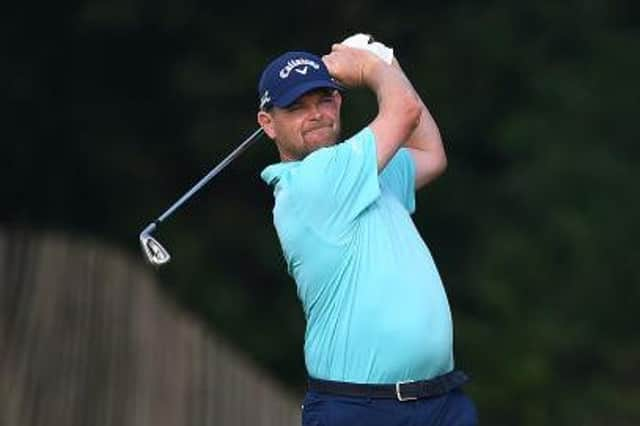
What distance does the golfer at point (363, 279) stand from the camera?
554 cm

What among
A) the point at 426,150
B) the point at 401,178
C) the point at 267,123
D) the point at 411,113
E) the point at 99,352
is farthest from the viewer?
the point at 99,352

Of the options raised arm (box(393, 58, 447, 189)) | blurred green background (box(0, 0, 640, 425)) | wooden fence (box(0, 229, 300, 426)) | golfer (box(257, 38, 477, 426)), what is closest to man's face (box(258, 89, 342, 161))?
golfer (box(257, 38, 477, 426))

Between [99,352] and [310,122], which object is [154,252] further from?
[99,352]

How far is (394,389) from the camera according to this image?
5.57m

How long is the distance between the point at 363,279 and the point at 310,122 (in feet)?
1.64

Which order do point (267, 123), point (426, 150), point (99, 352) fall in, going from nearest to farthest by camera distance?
1. point (267, 123)
2. point (426, 150)
3. point (99, 352)

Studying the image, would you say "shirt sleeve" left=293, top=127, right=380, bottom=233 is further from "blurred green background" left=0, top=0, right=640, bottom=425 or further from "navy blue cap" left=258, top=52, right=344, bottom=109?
"blurred green background" left=0, top=0, right=640, bottom=425

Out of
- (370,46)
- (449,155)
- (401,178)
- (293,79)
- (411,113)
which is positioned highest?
(449,155)

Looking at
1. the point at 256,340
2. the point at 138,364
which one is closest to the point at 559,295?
the point at 256,340

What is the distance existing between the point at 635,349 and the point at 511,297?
34.7 inches

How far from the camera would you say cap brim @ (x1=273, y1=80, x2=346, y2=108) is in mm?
5707

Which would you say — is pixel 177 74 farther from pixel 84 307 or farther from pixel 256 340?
pixel 84 307

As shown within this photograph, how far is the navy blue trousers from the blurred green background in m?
7.85

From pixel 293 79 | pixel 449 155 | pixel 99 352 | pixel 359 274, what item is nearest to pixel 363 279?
pixel 359 274
